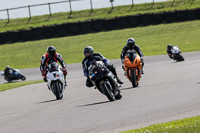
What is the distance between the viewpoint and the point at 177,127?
7.82 metres

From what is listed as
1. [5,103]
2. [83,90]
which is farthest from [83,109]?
[83,90]

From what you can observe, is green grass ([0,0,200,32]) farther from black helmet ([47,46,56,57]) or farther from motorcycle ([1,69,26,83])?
black helmet ([47,46,56,57])

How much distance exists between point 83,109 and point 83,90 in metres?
5.32

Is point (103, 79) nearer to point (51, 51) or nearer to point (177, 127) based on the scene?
point (51, 51)

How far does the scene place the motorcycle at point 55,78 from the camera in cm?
1438

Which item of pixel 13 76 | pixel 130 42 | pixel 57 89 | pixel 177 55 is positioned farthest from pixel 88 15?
pixel 57 89

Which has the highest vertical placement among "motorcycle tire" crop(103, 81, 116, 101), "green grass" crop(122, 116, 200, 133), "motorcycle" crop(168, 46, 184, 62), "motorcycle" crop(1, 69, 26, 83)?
"green grass" crop(122, 116, 200, 133)

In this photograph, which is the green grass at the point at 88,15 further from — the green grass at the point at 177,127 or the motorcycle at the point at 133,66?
the green grass at the point at 177,127

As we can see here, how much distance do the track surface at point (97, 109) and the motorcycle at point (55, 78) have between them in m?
0.30

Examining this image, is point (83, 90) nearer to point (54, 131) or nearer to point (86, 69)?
point (86, 69)

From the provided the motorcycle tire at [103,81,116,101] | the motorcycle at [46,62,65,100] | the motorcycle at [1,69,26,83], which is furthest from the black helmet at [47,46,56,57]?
the motorcycle at [1,69,26,83]

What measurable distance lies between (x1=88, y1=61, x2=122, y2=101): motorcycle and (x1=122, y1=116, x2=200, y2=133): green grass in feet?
12.9

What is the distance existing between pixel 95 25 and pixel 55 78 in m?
26.4

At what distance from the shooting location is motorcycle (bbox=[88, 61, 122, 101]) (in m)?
12.4
